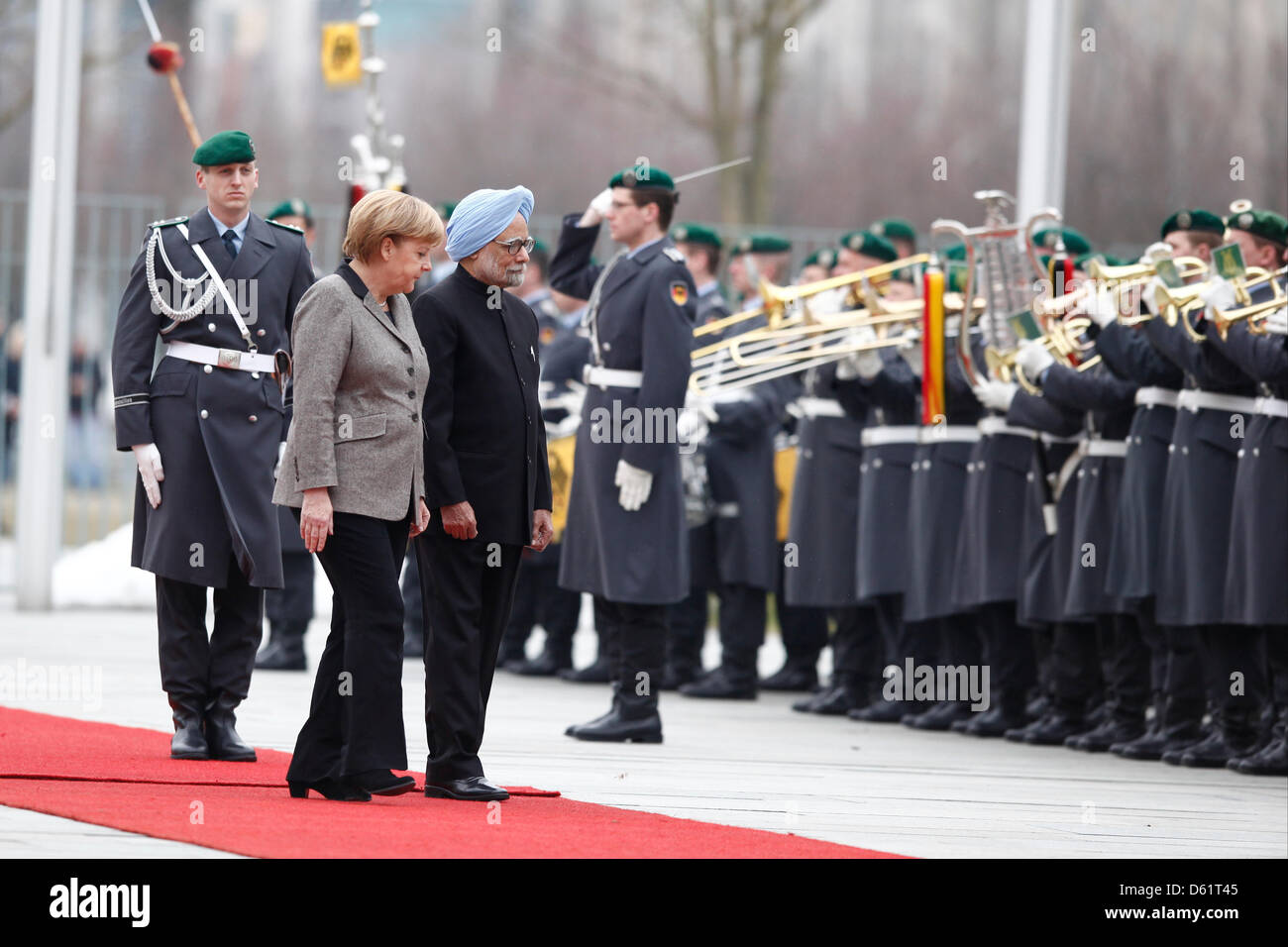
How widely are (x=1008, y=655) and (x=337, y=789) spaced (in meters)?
3.83

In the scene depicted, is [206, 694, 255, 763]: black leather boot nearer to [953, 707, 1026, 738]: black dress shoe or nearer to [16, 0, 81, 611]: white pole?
[953, 707, 1026, 738]: black dress shoe

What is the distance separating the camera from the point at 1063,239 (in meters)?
9.51

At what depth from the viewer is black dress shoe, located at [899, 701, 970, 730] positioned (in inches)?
369

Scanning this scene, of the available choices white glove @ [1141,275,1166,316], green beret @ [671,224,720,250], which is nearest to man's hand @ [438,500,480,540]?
white glove @ [1141,275,1166,316]

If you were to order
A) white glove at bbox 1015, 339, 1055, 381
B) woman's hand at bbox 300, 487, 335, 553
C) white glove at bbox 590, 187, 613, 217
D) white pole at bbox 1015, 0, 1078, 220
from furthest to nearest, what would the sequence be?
white pole at bbox 1015, 0, 1078, 220 < white glove at bbox 1015, 339, 1055, 381 < white glove at bbox 590, 187, 613, 217 < woman's hand at bbox 300, 487, 335, 553

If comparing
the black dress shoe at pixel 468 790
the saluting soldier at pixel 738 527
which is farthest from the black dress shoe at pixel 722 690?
the black dress shoe at pixel 468 790

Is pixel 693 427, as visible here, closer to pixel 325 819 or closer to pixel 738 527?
pixel 738 527

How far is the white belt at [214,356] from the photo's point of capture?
7.19 metres

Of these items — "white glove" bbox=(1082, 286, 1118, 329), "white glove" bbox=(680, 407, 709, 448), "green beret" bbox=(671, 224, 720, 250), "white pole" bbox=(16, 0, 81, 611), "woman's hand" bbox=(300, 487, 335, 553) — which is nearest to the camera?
"woman's hand" bbox=(300, 487, 335, 553)

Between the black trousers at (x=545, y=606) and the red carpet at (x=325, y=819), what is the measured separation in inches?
178

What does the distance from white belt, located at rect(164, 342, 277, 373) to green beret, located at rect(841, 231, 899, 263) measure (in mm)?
3589

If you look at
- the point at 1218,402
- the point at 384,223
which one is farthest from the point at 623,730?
the point at 384,223
